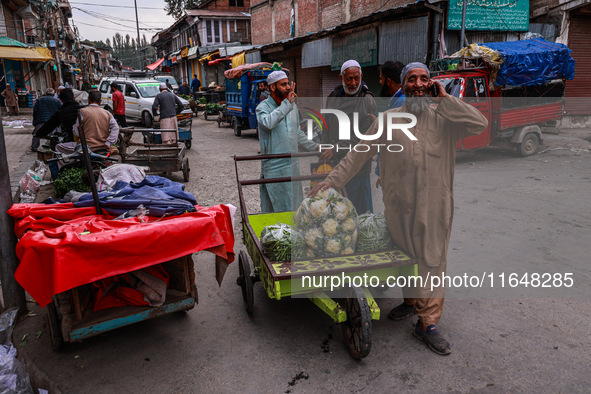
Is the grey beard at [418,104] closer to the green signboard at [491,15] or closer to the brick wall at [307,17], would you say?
the green signboard at [491,15]

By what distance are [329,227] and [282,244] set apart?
1.16 feet

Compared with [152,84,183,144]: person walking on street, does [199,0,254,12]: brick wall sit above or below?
above

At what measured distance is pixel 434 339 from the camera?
306cm

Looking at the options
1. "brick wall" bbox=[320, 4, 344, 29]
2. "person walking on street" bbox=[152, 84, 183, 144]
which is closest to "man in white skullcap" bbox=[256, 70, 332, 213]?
"person walking on street" bbox=[152, 84, 183, 144]

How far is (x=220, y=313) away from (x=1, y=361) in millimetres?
1540

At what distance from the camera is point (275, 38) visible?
26750 millimetres

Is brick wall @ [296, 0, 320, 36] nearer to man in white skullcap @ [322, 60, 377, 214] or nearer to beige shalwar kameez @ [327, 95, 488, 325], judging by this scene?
man in white skullcap @ [322, 60, 377, 214]

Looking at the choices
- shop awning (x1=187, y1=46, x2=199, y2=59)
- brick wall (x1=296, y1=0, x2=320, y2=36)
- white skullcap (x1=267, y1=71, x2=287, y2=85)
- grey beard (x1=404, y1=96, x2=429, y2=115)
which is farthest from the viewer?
shop awning (x1=187, y1=46, x2=199, y2=59)

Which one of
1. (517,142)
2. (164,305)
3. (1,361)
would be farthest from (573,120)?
(1,361)

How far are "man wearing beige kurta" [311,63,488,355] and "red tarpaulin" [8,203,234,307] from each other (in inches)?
51.8

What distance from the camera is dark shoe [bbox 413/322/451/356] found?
2992mm

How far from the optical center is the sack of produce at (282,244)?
3.07 metres

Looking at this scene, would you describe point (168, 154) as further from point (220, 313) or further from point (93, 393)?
point (93, 393)

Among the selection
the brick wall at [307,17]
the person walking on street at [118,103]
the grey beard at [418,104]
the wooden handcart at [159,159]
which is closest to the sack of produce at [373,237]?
the grey beard at [418,104]
